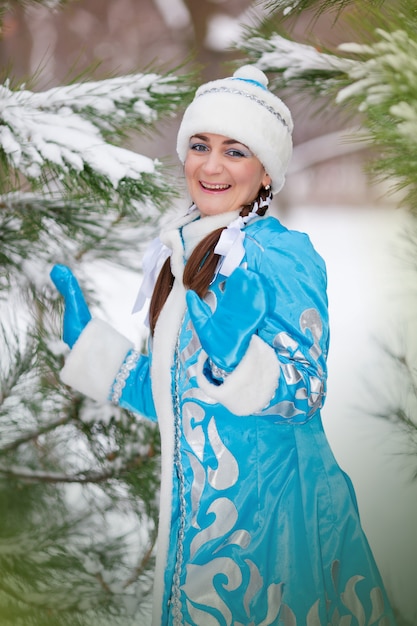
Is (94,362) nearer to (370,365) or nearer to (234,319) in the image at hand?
(234,319)

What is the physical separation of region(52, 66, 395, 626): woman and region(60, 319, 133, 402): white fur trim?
0.11 m

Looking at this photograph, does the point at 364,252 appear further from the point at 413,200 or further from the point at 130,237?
the point at 413,200

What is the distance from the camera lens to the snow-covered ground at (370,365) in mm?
1220

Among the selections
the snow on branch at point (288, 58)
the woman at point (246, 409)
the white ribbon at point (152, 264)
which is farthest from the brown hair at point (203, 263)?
the snow on branch at point (288, 58)

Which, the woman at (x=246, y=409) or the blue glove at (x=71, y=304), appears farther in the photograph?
the blue glove at (x=71, y=304)

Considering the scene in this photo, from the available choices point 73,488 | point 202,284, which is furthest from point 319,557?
point 73,488

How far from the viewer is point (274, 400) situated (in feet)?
2.58

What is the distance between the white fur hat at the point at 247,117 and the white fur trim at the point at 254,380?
0.29 m

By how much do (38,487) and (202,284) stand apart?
0.52 meters

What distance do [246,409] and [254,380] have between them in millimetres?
34

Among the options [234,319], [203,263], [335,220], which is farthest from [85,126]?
[335,220]

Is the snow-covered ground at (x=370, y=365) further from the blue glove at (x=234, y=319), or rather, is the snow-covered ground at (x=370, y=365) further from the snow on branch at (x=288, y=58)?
the blue glove at (x=234, y=319)

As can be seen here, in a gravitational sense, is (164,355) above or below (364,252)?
below

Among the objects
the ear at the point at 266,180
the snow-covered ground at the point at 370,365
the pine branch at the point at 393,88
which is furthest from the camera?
the snow-covered ground at the point at 370,365
